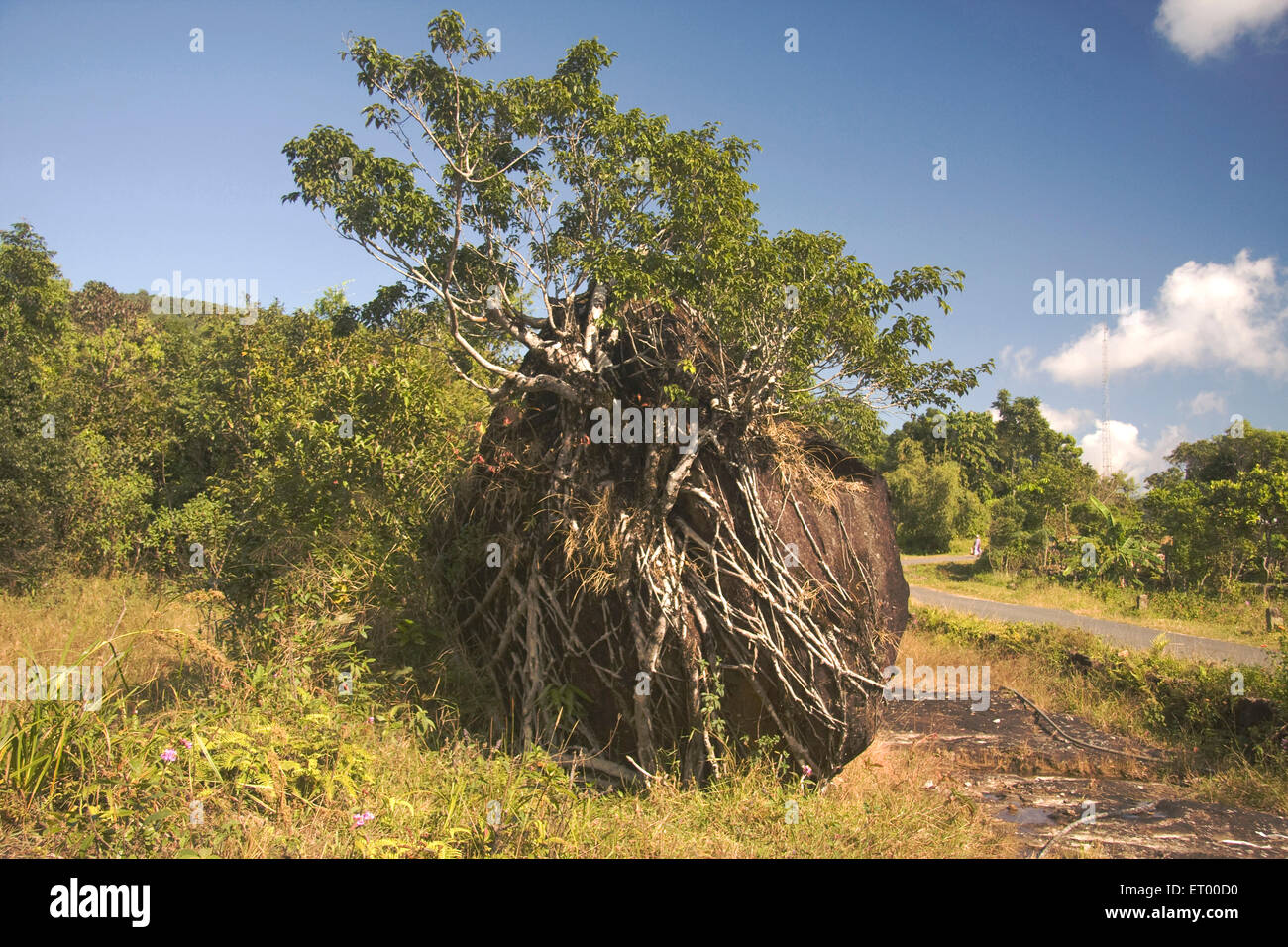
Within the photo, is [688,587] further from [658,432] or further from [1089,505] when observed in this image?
[1089,505]

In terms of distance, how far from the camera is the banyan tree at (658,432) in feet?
22.1

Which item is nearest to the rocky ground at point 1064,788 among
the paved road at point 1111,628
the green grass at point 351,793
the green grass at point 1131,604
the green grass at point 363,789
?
the green grass at point 363,789

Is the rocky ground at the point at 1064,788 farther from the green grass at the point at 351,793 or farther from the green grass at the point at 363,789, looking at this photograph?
the green grass at the point at 351,793

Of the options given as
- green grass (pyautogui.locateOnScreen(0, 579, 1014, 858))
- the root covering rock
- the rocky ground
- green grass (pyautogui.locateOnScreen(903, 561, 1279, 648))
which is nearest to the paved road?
green grass (pyautogui.locateOnScreen(903, 561, 1279, 648))

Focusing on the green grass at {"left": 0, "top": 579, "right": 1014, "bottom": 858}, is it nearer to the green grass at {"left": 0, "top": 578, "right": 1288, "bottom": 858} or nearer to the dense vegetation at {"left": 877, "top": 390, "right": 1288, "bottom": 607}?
the green grass at {"left": 0, "top": 578, "right": 1288, "bottom": 858}

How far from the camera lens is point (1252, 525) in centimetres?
2052

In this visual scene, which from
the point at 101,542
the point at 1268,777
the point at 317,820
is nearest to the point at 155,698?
the point at 317,820

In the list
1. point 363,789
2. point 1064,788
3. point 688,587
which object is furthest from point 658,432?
point 1064,788

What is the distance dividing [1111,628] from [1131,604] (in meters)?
4.60

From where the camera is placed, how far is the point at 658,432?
7035 millimetres

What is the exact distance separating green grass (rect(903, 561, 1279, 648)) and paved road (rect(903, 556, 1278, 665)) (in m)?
0.59

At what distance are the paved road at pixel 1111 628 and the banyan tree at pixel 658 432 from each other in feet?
27.9

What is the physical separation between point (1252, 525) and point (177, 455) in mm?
28714

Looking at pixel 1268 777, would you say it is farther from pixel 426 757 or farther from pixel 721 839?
pixel 426 757
